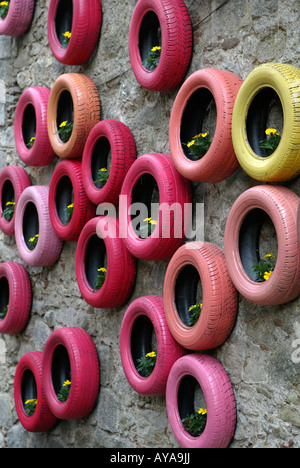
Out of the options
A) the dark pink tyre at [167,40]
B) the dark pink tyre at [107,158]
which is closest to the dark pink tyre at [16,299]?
the dark pink tyre at [107,158]

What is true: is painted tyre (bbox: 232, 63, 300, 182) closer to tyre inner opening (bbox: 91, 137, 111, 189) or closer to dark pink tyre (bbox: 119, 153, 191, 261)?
dark pink tyre (bbox: 119, 153, 191, 261)

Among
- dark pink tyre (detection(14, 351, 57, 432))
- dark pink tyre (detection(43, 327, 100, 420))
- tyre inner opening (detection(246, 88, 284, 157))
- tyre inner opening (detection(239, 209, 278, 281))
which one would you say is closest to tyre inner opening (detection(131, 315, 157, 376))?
dark pink tyre (detection(43, 327, 100, 420))

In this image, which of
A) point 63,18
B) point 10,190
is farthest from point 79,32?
point 10,190

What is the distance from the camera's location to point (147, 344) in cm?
268

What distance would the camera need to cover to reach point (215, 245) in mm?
2303

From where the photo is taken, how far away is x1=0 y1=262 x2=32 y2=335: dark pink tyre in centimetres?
370

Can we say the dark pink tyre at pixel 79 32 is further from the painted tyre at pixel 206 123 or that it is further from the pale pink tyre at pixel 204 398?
the pale pink tyre at pixel 204 398

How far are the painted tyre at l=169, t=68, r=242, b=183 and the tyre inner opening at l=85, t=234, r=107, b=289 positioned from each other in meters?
0.81

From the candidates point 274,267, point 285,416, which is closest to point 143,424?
point 285,416
